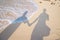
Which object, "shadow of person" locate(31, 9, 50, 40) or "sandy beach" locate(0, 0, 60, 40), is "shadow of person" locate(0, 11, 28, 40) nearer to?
"sandy beach" locate(0, 0, 60, 40)

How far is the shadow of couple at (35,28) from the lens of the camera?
47.3 inches

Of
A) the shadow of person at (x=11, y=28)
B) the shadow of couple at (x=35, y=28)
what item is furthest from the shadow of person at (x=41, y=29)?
the shadow of person at (x=11, y=28)

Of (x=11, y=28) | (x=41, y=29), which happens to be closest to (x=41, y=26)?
(x=41, y=29)

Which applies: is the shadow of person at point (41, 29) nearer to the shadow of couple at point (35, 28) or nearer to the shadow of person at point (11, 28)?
the shadow of couple at point (35, 28)

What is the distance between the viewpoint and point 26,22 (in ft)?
4.06

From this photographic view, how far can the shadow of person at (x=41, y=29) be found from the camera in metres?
1.22

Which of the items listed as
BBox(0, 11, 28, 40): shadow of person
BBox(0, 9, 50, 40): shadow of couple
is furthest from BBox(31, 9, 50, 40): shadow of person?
BBox(0, 11, 28, 40): shadow of person

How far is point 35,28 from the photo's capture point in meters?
1.24

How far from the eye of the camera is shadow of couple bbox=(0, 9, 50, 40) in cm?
120

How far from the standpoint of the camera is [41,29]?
1240mm

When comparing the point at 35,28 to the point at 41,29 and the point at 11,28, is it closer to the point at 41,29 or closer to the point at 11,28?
the point at 41,29

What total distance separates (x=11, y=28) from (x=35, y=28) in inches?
8.0

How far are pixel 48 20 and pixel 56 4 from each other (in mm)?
166

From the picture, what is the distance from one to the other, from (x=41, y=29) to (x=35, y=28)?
0.17ft
